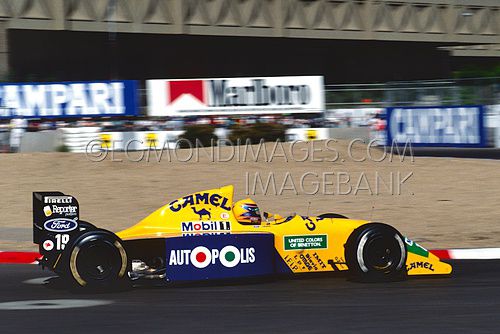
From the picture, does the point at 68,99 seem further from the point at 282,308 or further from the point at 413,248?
the point at 282,308

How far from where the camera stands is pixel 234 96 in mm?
30969

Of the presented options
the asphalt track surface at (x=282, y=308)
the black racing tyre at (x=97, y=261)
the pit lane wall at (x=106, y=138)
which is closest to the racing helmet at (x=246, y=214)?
the asphalt track surface at (x=282, y=308)

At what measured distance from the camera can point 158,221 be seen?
9.53 metres

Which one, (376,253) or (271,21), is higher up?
(271,21)

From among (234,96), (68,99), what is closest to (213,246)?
(68,99)

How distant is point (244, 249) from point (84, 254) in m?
1.62

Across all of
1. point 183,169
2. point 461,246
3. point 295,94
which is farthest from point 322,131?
point 461,246

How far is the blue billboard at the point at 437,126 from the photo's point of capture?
27750 mm

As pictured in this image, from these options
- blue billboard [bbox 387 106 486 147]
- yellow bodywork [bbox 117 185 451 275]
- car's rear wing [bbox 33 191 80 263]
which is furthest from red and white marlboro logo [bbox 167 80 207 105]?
car's rear wing [bbox 33 191 80 263]

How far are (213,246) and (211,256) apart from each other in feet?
0.35

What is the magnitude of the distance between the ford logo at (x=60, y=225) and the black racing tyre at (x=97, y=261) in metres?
0.37

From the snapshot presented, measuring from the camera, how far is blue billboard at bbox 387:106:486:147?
27750 millimetres

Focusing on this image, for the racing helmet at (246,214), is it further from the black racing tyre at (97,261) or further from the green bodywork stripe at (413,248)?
the green bodywork stripe at (413,248)

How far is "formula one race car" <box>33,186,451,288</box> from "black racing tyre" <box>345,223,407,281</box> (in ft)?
0.03
